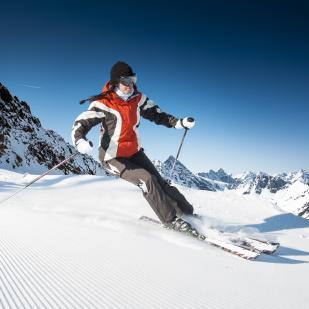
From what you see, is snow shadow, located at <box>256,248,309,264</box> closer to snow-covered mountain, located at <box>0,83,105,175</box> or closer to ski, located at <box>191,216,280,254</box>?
ski, located at <box>191,216,280,254</box>

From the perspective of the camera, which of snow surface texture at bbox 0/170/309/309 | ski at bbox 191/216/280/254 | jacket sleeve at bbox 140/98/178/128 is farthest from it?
jacket sleeve at bbox 140/98/178/128

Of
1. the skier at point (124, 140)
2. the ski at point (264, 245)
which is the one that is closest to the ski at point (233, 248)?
the ski at point (264, 245)

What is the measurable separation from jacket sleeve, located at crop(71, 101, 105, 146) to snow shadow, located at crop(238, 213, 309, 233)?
3544 millimetres

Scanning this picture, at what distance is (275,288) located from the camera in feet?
9.87

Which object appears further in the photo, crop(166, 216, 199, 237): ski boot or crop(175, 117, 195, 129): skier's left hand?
crop(175, 117, 195, 129): skier's left hand

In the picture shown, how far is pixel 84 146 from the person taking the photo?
17.7 ft

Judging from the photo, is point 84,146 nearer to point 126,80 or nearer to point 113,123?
point 113,123

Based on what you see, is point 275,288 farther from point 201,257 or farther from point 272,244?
point 272,244

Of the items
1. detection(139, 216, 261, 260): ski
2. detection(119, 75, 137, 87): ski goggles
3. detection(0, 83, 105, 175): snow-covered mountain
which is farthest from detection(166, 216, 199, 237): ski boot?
detection(0, 83, 105, 175): snow-covered mountain

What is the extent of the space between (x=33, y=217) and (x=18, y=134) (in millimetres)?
32703

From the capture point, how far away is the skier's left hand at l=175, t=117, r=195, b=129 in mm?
6711

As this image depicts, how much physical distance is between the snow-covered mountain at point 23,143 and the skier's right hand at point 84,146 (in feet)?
76.3

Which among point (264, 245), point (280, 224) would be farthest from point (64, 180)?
point (264, 245)

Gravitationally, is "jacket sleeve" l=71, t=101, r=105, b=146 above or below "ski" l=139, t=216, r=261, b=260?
above
